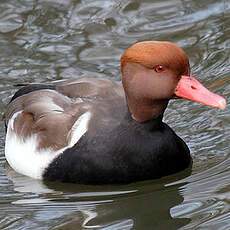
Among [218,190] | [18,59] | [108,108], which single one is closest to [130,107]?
[108,108]

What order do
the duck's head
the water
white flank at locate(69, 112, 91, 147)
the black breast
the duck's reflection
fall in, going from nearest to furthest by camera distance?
the duck's reflection, the water, the duck's head, the black breast, white flank at locate(69, 112, 91, 147)

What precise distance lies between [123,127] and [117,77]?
2032mm

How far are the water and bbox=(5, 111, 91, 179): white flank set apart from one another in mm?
86

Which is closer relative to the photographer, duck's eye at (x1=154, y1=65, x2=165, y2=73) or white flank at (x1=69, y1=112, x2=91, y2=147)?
duck's eye at (x1=154, y1=65, x2=165, y2=73)

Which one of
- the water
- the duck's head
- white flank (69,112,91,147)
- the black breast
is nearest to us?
the water

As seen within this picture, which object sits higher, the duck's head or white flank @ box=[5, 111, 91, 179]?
the duck's head

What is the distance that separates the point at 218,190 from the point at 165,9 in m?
3.66

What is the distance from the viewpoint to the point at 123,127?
286 inches

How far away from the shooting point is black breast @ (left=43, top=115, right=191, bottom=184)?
23.6 feet

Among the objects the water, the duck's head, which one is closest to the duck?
the duck's head

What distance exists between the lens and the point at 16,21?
10258mm

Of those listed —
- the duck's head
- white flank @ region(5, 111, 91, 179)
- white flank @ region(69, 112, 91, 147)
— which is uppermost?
the duck's head

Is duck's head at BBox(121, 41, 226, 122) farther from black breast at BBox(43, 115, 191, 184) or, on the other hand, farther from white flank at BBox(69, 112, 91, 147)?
white flank at BBox(69, 112, 91, 147)

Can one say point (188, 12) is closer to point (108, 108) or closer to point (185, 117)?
point (185, 117)
